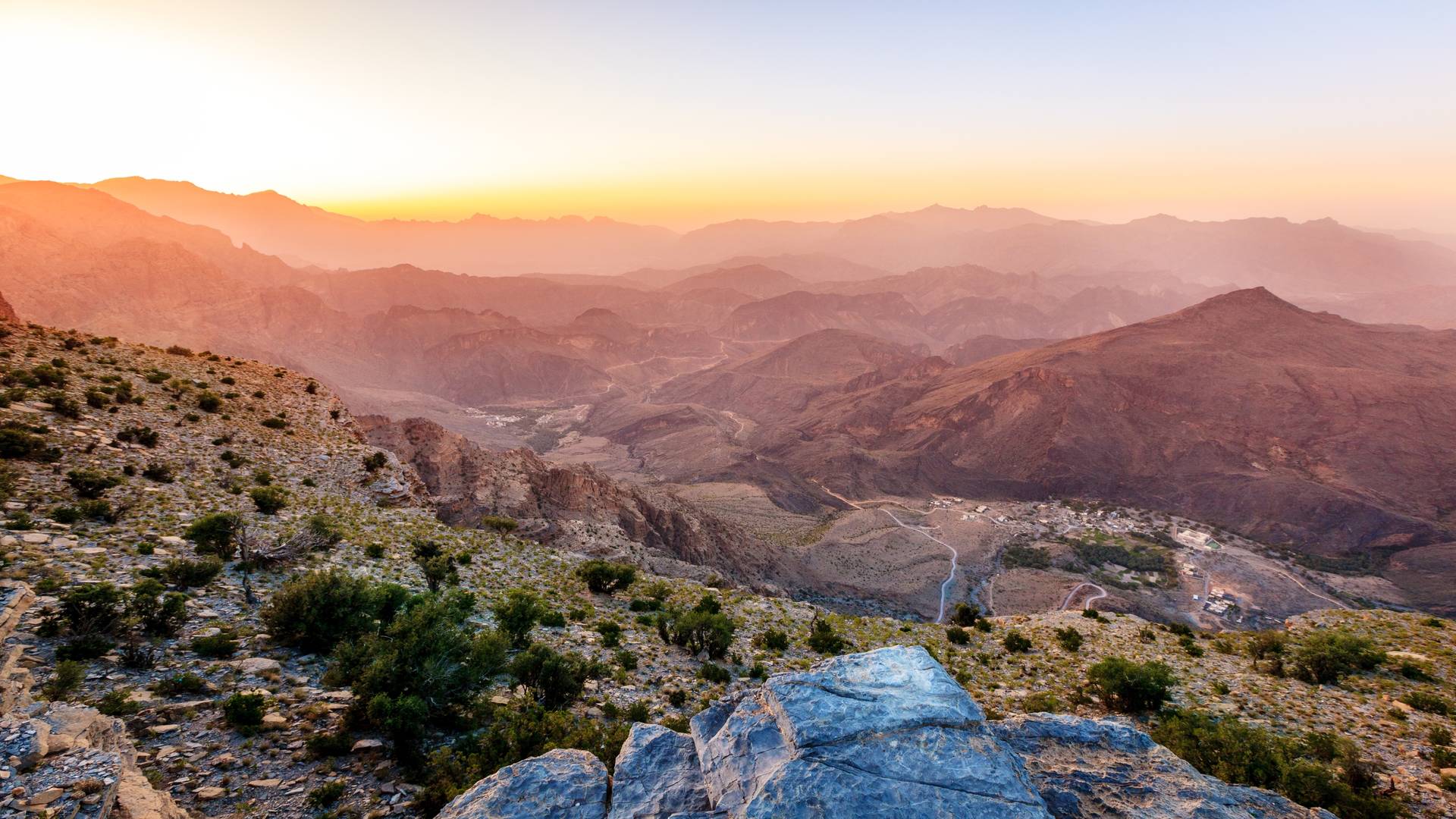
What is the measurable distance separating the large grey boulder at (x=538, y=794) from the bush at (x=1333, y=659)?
22.0 metres

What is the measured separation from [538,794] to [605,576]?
47.8 feet

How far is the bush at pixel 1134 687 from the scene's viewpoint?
15.1m

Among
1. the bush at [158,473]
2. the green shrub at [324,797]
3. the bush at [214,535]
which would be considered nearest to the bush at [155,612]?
the bush at [214,535]

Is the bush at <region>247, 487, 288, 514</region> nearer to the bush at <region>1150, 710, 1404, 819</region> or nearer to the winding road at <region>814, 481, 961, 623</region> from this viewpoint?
the bush at <region>1150, 710, 1404, 819</region>

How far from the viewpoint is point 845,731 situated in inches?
285

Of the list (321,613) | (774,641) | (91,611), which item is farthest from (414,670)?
(774,641)

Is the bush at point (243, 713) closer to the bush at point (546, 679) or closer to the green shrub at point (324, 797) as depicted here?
the green shrub at point (324, 797)

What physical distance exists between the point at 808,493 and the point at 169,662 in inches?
3404

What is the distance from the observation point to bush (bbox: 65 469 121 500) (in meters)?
15.8

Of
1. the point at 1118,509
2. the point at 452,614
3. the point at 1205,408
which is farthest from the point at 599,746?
the point at 1205,408

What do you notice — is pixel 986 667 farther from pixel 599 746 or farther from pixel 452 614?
pixel 452 614

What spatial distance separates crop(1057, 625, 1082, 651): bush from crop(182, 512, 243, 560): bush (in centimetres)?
2772

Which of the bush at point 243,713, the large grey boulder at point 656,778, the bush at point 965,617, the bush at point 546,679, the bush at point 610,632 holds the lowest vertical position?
the bush at point 965,617

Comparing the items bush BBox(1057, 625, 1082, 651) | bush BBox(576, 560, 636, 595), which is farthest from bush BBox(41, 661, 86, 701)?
bush BBox(1057, 625, 1082, 651)
